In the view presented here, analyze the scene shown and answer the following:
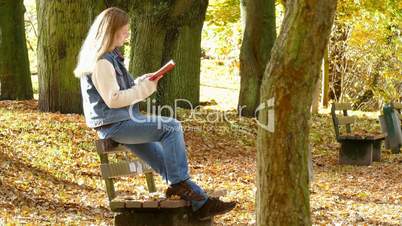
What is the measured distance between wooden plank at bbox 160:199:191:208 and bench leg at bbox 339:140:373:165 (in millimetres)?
→ 8928

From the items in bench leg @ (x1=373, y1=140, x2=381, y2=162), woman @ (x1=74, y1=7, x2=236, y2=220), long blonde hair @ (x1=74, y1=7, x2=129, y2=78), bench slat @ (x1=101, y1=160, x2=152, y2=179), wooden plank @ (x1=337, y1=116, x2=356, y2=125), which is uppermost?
long blonde hair @ (x1=74, y1=7, x2=129, y2=78)

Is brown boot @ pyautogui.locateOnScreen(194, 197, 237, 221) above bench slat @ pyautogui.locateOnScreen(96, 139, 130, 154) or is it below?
below

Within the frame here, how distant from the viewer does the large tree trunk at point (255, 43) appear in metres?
19.3

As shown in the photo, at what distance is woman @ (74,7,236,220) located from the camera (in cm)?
669

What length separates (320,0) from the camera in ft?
20.2

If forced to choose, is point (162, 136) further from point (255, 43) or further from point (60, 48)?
point (255, 43)

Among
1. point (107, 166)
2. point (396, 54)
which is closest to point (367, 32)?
point (396, 54)

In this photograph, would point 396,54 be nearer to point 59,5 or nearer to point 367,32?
point 367,32

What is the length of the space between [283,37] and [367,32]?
21383 millimetres

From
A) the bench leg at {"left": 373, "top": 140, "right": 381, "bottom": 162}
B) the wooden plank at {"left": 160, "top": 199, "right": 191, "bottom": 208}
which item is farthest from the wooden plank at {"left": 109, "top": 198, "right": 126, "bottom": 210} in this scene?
the bench leg at {"left": 373, "top": 140, "right": 381, "bottom": 162}

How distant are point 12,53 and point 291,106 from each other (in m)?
14.7

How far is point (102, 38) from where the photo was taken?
6.85 m

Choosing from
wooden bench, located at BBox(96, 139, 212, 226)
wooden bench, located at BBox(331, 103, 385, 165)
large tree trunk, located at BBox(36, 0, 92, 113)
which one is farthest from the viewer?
large tree trunk, located at BBox(36, 0, 92, 113)

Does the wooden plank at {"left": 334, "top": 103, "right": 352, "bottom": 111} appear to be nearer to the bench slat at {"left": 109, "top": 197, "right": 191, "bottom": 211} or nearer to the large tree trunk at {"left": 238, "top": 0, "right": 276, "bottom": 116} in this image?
the large tree trunk at {"left": 238, "top": 0, "right": 276, "bottom": 116}
